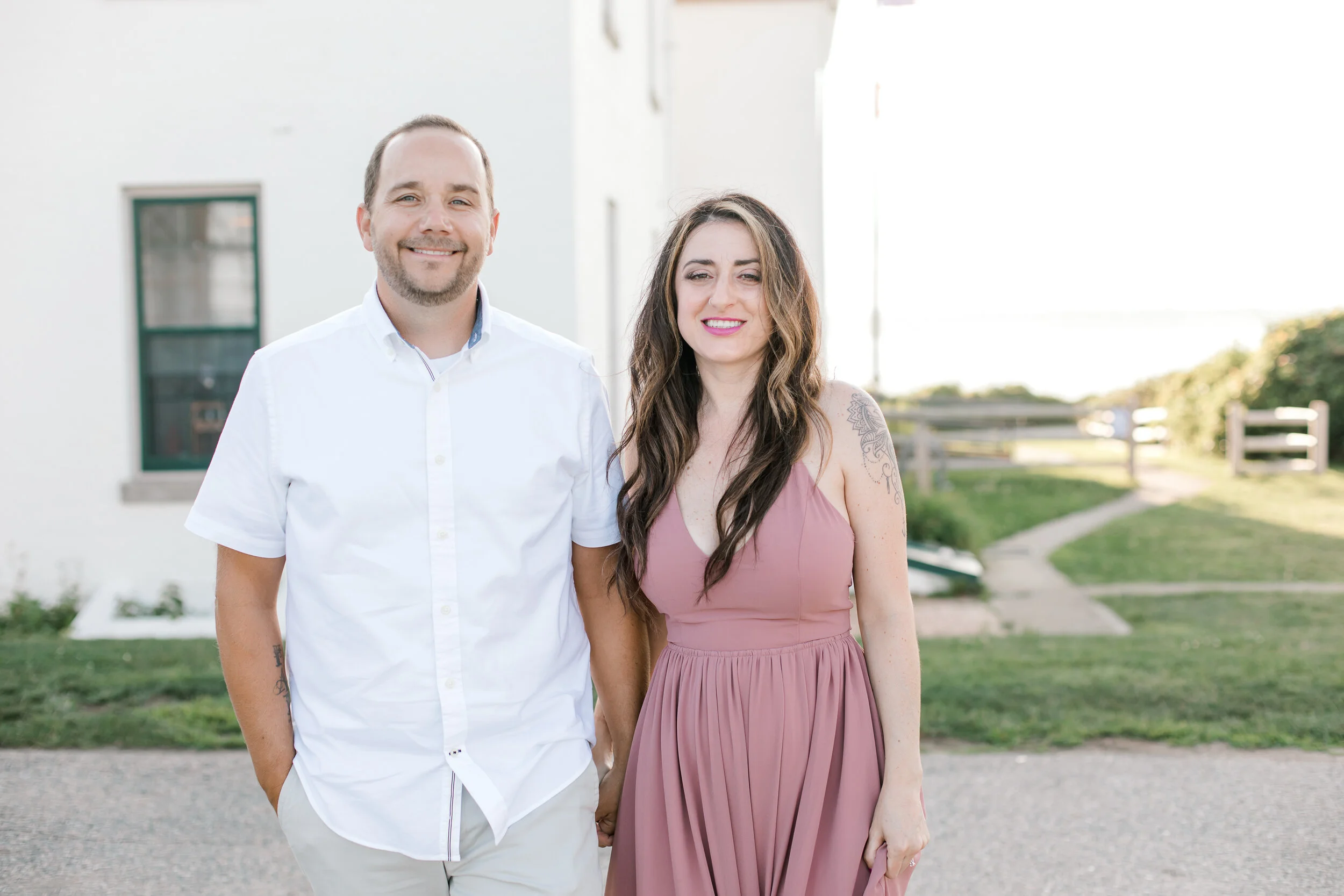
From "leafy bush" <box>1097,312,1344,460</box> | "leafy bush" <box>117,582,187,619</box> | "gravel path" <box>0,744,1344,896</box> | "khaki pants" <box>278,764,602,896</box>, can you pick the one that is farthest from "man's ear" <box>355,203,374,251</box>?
"leafy bush" <box>1097,312,1344,460</box>

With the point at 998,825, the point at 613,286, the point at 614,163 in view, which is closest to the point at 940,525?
the point at 613,286

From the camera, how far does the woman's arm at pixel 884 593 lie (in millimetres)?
2473

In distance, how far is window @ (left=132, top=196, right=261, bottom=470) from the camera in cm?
763

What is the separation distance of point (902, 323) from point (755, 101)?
36.4 feet

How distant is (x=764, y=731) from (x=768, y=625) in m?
0.24

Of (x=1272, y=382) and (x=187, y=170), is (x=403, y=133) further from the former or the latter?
(x=1272, y=382)

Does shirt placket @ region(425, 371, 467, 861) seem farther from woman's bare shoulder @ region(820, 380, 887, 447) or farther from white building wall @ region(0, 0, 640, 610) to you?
white building wall @ region(0, 0, 640, 610)

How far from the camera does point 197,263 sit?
25.2ft

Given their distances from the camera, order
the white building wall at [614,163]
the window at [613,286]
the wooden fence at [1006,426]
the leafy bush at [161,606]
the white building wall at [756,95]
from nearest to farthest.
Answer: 1. the leafy bush at [161,606]
2. the white building wall at [614,163]
3. the window at [613,286]
4. the wooden fence at [1006,426]
5. the white building wall at [756,95]

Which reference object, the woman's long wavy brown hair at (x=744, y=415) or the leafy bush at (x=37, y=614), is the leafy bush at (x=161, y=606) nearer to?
the leafy bush at (x=37, y=614)

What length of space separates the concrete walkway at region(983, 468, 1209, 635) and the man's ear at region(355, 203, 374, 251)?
20.3 ft

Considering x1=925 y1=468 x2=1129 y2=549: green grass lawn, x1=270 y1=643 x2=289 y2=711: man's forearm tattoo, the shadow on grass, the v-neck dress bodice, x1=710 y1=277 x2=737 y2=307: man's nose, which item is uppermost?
x1=710 y1=277 x2=737 y2=307: man's nose

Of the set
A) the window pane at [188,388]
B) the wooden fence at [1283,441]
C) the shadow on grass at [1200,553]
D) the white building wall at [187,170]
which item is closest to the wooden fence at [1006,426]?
the wooden fence at [1283,441]

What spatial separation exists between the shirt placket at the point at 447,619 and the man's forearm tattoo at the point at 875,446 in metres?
0.94
